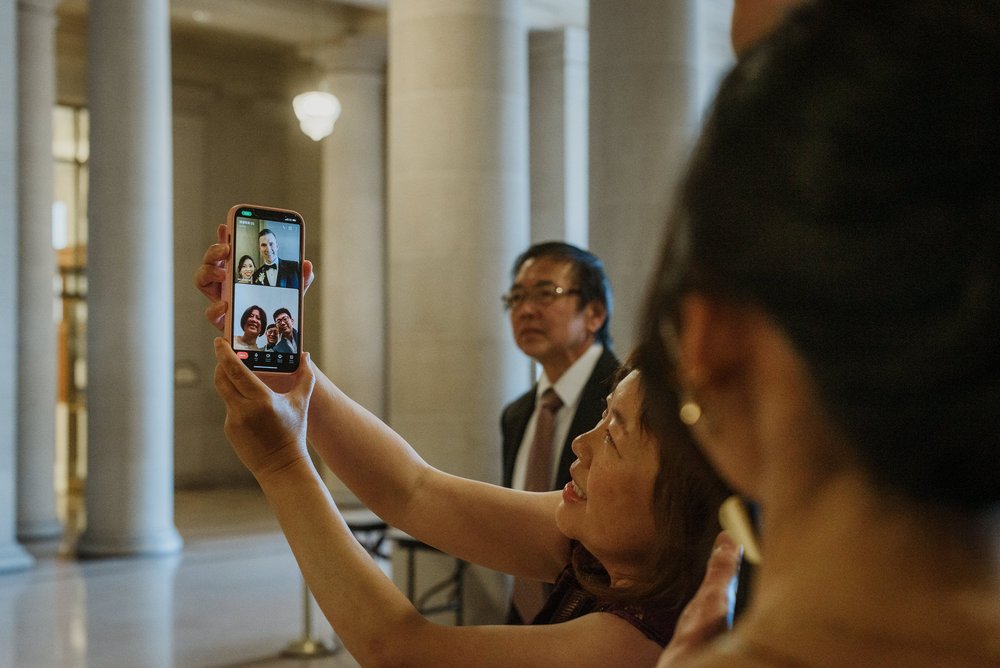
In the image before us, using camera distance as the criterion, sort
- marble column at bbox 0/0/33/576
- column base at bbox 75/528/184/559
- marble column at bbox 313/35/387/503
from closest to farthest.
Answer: marble column at bbox 0/0/33/576 → column base at bbox 75/528/184/559 → marble column at bbox 313/35/387/503

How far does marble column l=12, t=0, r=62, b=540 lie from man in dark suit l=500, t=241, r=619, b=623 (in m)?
11.5

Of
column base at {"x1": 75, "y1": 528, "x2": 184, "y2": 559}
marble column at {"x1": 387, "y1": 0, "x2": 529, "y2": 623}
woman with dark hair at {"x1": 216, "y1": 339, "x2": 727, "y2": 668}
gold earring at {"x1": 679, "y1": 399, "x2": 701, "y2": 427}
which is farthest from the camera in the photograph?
column base at {"x1": 75, "y1": 528, "x2": 184, "y2": 559}

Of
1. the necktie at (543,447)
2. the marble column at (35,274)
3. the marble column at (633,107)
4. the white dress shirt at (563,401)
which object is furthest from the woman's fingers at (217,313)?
the marble column at (35,274)

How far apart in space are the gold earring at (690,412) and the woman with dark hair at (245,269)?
152cm

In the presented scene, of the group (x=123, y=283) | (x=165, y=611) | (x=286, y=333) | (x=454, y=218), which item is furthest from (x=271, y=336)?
(x=123, y=283)

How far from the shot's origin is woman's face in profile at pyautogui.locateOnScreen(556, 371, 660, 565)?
7.33ft

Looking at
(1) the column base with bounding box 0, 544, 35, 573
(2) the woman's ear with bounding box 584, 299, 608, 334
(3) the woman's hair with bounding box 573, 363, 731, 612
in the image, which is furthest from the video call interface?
(1) the column base with bounding box 0, 544, 35, 573

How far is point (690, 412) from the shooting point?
0.88m

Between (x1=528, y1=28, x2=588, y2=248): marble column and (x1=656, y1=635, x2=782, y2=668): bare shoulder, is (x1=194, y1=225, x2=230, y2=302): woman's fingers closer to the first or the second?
(x1=656, y1=635, x2=782, y2=668): bare shoulder

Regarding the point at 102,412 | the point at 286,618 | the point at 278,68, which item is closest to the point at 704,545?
the point at 286,618

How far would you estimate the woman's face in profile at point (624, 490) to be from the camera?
2.23m

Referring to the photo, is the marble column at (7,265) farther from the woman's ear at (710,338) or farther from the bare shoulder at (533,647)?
the woman's ear at (710,338)

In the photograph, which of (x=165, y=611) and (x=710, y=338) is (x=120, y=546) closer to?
(x=165, y=611)

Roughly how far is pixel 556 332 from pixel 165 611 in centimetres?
622
